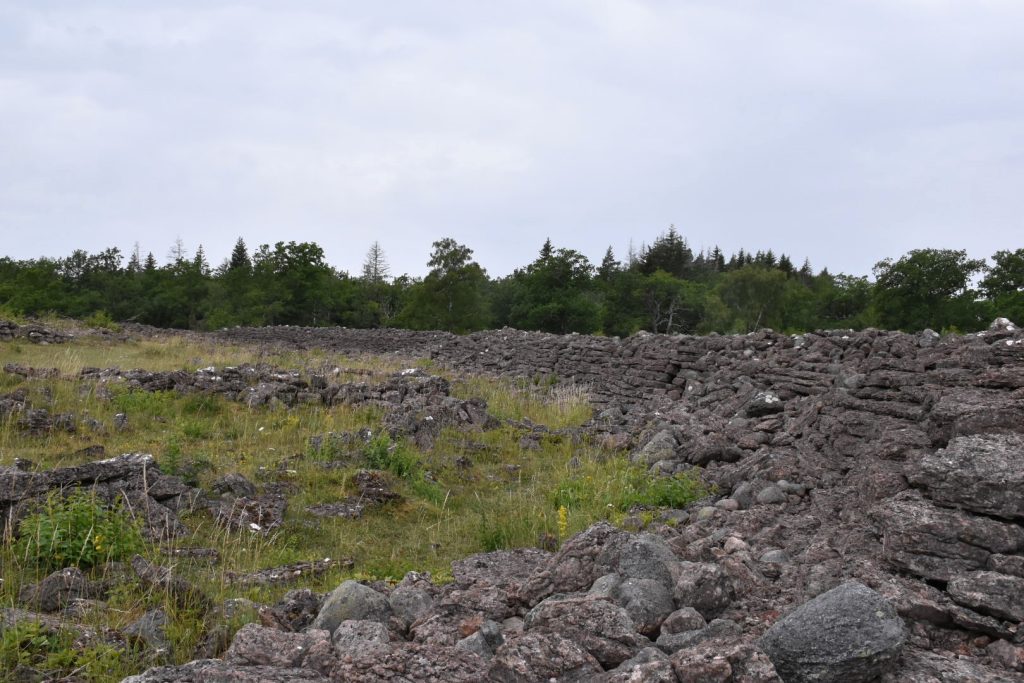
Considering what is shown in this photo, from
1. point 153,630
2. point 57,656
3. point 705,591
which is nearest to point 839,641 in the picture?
point 705,591

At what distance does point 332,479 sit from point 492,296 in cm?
5406

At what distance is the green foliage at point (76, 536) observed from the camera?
504cm

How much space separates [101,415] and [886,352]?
39.9 feet

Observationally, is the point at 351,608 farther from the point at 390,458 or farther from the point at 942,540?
the point at 390,458

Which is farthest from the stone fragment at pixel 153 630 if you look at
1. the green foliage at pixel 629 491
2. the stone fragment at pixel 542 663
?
the green foliage at pixel 629 491

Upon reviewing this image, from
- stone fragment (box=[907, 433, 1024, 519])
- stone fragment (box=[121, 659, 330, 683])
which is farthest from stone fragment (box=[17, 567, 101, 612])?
stone fragment (box=[907, 433, 1024, 519])

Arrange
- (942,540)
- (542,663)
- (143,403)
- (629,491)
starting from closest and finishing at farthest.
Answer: (542,663) → (942,540) → (629,491) → (143,403)

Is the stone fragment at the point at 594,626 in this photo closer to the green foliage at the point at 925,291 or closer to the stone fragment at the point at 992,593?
the stone fragment at the point at 992,593

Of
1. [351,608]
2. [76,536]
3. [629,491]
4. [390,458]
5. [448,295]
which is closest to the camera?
[351,608]

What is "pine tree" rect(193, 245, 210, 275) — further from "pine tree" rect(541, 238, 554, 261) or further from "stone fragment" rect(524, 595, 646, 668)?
"stone fragment" rect(524, 595, 646, 668)

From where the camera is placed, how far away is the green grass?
5086 mm

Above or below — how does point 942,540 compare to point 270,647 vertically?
above

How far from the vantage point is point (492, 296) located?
6203 cm

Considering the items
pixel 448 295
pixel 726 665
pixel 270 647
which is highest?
pixel 448 295
